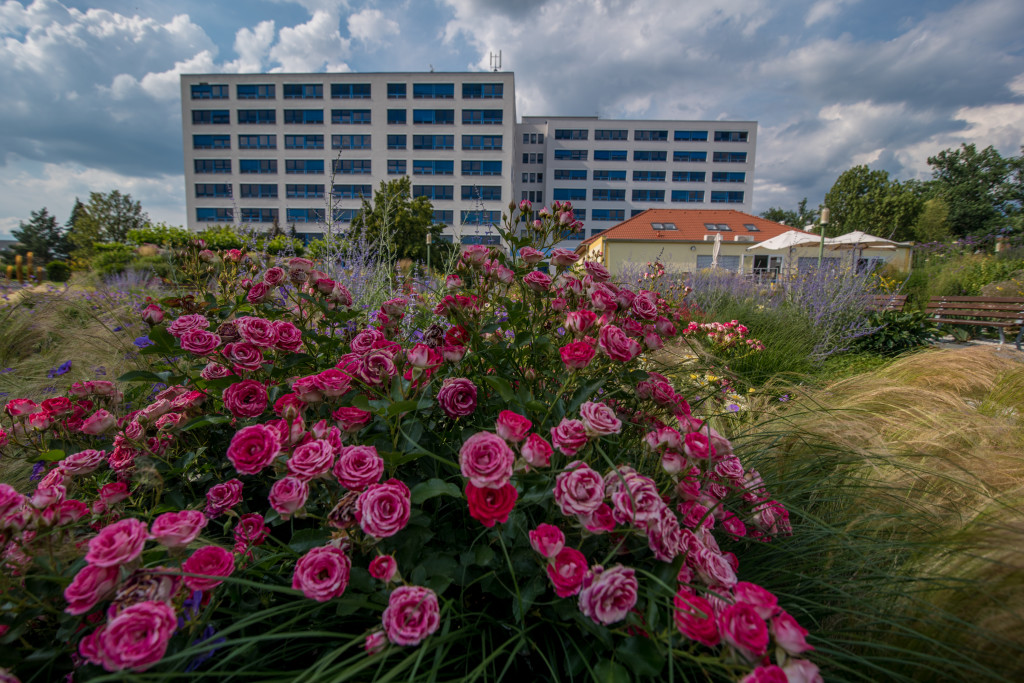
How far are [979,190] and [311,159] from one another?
59.9 metres

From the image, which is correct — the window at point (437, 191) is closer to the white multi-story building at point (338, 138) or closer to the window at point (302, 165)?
the white multi-story building at point (338, 138)

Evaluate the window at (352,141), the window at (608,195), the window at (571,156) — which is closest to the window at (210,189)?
the window at (352,141)

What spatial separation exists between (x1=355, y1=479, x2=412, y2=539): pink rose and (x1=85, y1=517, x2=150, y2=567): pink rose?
1.06 feet

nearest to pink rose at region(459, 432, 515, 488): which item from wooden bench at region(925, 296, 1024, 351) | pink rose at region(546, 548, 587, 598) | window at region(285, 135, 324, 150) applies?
pink rose at region(546, 548, 587, 598)

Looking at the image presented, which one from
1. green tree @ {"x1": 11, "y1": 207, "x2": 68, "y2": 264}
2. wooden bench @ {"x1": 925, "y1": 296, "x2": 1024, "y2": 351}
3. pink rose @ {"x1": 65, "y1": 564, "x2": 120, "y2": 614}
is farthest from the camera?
green tree @ {"x1": 11, "y1": 207, "x2": 68, "y2": 264}

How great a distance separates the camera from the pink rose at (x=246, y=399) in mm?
1036

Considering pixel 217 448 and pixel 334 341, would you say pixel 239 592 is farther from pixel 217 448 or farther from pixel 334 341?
pixel 334 341

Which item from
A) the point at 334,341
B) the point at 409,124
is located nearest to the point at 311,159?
the point at 409,124

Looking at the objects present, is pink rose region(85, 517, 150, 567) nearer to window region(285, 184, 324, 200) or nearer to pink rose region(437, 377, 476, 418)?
pink rose region(437, 377, 476, 418)

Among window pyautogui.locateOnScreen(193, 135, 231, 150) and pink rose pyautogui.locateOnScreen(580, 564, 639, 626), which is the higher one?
window pyautogui.locateOnScreen(193, 135, 231, 150)

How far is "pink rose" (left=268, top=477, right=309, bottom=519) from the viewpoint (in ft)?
2.52

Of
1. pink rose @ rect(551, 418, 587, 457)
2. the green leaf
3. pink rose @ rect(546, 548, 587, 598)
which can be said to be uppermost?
pink rose @ rect(551, 418, 587, 457)

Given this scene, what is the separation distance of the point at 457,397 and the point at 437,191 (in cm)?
4309

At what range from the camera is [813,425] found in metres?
1.81
